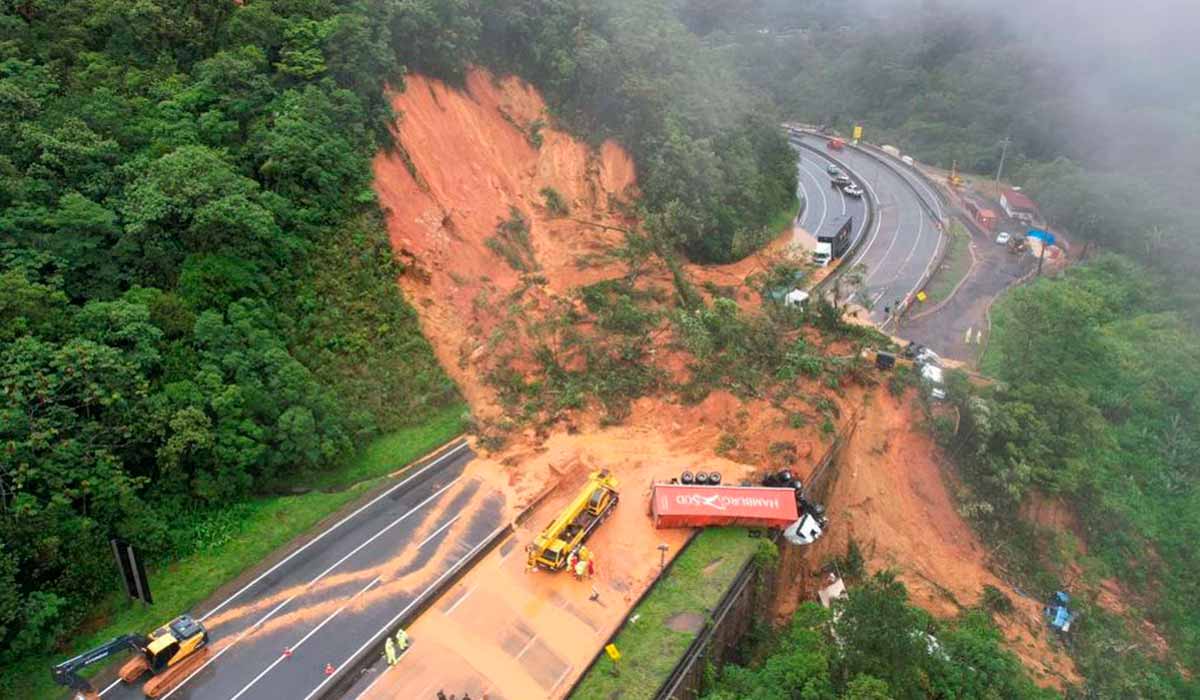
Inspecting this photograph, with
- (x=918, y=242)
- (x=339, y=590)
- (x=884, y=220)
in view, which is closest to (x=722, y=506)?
(x=339, y=590)

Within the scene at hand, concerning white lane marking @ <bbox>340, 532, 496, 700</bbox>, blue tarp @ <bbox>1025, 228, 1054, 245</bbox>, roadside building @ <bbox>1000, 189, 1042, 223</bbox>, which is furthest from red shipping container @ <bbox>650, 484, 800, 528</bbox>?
roadside building @ <bbox>1000, 189, 1042, 223</bbox>

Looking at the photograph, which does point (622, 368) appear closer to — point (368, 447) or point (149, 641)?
point (368, 447)

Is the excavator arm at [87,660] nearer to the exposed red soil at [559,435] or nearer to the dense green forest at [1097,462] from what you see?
the exposed red soil at [559,435]

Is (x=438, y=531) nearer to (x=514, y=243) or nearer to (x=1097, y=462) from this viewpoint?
(x=514, y=243)

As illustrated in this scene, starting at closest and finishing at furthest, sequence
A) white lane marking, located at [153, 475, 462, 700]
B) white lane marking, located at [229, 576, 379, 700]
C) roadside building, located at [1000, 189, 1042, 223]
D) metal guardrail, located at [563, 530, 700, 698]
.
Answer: white lane marking, located at [229, 576, 379, 700] → white lane marking, located at [153, 475, 462, 700] → metal guardrail, located at [563, 530, 700, 698] → roadside building, located at [1000, 189, 1042, 223]

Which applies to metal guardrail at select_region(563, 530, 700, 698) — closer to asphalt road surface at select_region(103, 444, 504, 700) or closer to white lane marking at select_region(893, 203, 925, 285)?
asphalt road surface at select_region(103, 444, 504, 700)

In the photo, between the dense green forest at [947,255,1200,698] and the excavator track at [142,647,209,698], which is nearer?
the excavator track at [142,647,209,698]

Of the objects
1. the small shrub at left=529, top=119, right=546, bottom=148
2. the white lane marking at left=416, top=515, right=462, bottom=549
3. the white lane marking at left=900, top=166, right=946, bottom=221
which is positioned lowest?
the white lane marking at left=416, top=515, right=462, bottom=549
